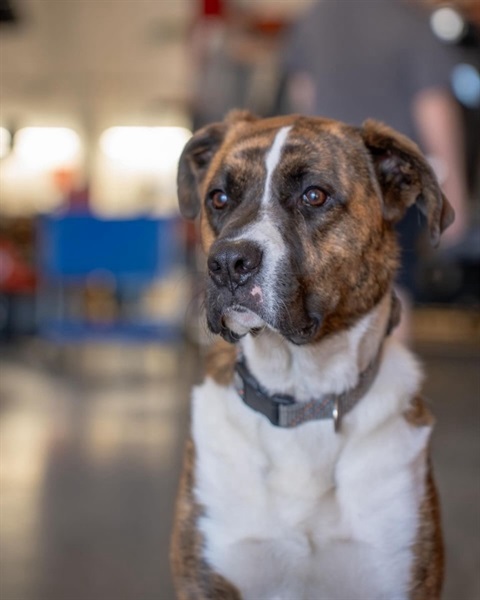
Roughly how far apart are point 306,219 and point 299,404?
389 mm

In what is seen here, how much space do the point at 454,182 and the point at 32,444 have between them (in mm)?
2161

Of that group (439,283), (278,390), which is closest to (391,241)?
(278,390)

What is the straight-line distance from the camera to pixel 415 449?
6.43ft

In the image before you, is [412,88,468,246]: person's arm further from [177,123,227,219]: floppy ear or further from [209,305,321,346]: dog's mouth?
[209,305,321,346]: dog's mouth

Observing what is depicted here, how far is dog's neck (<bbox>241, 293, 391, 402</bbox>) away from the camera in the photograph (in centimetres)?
200

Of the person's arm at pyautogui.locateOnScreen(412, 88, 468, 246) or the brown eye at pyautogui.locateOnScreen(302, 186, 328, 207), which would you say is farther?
the person's arm at pyautogui.locateOnScreen(412, 88, 468, 246)

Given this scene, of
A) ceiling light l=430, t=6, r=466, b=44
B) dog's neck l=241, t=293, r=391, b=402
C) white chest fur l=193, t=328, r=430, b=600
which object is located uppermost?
ceiling light l=430, t=6, r=466, b=44

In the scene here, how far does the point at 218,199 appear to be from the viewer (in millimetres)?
2094

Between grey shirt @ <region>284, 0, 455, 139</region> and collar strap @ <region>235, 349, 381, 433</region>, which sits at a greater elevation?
grey shirt @ <region>284, 0, 455, 139</region>

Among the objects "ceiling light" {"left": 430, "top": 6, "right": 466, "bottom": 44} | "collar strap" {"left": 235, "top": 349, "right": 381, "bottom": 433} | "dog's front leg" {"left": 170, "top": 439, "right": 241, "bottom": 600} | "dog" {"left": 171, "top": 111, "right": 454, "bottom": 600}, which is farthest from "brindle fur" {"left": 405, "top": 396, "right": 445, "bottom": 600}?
"ceiling light" {"left": 430, "top": 6, "right": 466, "bottom": 44}

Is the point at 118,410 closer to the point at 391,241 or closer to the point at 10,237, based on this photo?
the point at 391,241

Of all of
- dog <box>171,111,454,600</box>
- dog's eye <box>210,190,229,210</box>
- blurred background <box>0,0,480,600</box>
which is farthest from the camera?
blurred background <box>0,0,480,600</box>

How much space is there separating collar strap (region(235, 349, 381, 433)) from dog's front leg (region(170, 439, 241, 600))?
207mm

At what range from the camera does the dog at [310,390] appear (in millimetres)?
1859
